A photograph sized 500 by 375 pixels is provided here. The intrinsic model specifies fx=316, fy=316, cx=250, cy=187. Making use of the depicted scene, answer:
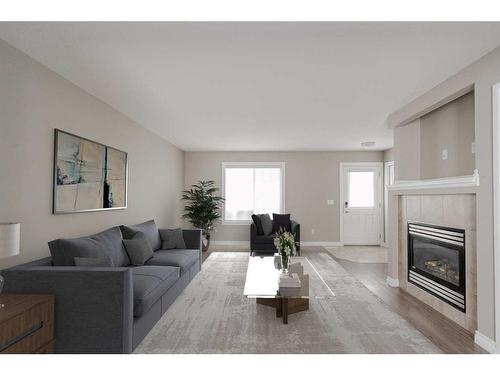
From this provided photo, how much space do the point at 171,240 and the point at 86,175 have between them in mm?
1660

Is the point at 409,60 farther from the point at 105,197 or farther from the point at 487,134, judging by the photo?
the point at 105,197

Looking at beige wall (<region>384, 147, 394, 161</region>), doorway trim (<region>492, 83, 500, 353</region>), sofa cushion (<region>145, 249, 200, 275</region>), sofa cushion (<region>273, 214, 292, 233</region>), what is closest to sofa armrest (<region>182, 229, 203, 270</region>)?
sofa cushion (<region>145, 249, 200, 275</region>)

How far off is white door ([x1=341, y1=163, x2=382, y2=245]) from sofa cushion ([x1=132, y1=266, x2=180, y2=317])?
206 inches

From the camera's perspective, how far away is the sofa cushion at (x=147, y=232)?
3908 millimetres

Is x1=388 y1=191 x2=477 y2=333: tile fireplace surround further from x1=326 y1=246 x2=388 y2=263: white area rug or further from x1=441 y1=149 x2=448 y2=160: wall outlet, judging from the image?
x1=326 y1=246 x2=388 y2=263: white area rug

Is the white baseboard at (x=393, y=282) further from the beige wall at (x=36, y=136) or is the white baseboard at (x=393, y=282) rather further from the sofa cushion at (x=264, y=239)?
the beige wall at (x=36, y=136)

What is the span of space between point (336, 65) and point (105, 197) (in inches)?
119

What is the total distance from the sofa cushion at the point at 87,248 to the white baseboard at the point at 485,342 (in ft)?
10.8

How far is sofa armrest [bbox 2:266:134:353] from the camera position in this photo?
220 cm

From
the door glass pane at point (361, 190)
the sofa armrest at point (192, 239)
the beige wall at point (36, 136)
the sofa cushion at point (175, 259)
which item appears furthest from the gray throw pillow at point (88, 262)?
the door glass pane at point (361, 190)

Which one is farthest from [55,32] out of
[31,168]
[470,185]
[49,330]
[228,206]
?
[228,206]

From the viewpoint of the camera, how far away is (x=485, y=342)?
251 centimetres

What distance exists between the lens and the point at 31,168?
2.65 meters

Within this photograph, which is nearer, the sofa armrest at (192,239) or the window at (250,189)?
the sofa armrest at (192,239)
